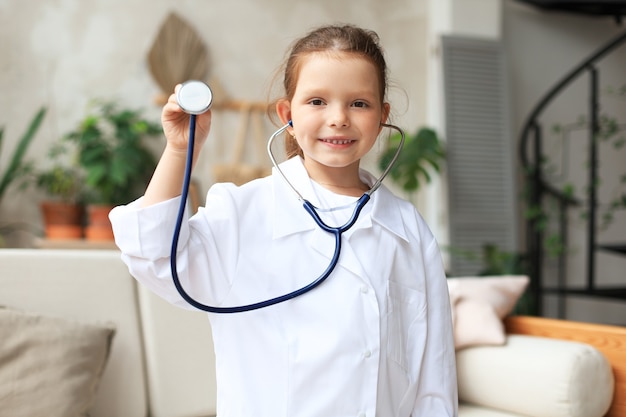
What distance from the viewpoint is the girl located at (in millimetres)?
1083

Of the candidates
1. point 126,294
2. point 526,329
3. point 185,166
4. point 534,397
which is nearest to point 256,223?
point 185,166

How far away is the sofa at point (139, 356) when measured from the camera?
5.54 feet

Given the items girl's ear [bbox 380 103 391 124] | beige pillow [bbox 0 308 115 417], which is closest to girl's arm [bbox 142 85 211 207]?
girl's ear [bbox 380 103 391 124]

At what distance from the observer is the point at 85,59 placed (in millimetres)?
4332

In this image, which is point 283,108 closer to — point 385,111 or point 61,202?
point 385,111

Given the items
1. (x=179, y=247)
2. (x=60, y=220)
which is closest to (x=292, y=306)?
(x=179, y=247)

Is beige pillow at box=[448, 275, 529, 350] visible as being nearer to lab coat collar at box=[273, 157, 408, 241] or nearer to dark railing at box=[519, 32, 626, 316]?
lab coat collar at box=[273, 157, 408, 241]

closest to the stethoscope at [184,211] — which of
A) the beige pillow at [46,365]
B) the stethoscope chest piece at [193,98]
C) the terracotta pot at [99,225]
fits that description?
the stethoscope chest piece at [193,98]

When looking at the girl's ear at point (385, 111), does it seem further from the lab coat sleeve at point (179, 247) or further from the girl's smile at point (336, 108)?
the lab coat sleeve at point (179, 247)

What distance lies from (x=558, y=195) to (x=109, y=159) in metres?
2.83

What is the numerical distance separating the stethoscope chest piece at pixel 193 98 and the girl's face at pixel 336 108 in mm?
203

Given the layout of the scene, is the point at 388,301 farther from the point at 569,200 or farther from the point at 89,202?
the point at 569,200

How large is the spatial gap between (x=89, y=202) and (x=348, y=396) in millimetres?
3420

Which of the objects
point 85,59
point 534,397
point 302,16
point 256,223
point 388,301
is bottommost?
A: point 534,397
